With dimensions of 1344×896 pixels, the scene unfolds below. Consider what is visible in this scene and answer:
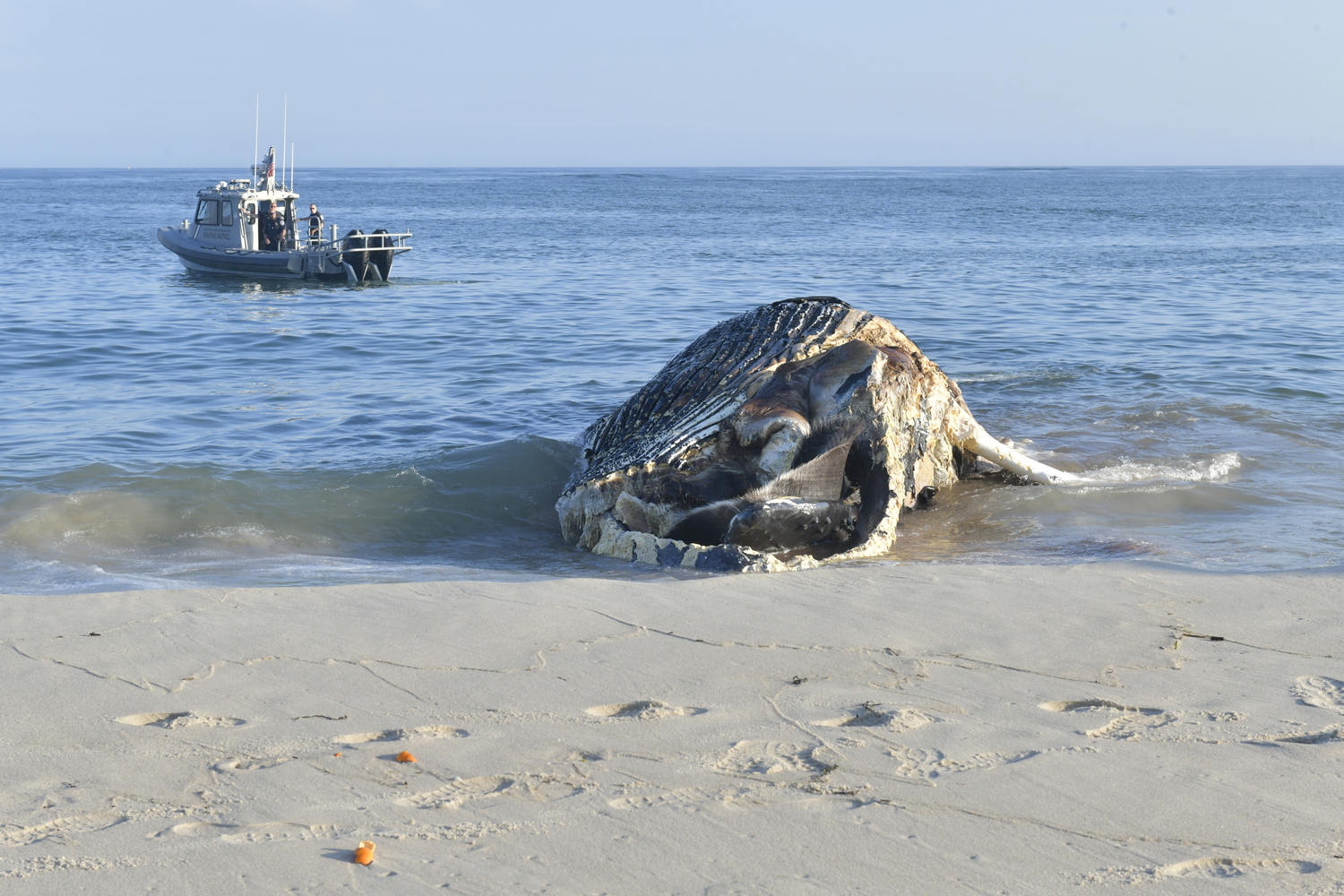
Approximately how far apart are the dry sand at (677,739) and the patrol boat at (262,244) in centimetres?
1993

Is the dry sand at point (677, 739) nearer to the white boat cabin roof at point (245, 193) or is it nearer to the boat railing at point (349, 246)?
the boat railing at point (349, 246)

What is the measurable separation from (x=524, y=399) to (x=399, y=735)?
26.0 ft

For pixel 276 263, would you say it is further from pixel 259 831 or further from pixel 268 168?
pixel 259 831

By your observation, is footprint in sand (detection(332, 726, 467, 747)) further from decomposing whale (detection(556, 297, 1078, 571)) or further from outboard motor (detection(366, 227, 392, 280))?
outboard motor (detection(366, 227, 392, 280))

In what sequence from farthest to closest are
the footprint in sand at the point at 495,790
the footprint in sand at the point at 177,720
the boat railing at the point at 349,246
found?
the boat railing at the point at 349,246 < the footprint in sand at the point at 177,720 < the footprint in sand at the point at 495,790

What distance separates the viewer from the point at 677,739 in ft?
10.9

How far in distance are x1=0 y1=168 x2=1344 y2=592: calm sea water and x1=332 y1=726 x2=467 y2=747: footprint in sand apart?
8.22ft

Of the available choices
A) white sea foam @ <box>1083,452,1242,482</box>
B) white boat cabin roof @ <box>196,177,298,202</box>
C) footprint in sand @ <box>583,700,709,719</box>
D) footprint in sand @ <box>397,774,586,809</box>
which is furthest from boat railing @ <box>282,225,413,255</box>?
footprint in sand @ <box>397,774,586,809</box>

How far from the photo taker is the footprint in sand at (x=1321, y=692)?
3.60 metres

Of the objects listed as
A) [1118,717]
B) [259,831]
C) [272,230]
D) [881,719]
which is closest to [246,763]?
[259,831]

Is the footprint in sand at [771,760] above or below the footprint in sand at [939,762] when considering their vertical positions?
below

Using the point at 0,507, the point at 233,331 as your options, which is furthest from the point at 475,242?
the point at 0,507

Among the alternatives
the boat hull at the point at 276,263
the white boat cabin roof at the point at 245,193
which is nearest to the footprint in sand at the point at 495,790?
the boat hull at the point at 276,263

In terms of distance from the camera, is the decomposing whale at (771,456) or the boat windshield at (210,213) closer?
the decomposing whale at (771,456)
